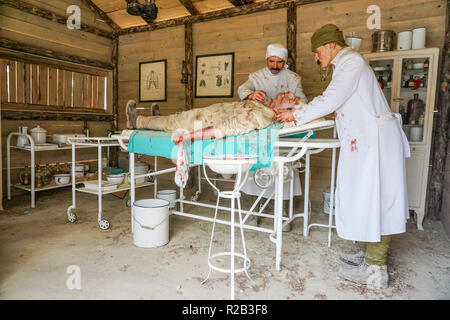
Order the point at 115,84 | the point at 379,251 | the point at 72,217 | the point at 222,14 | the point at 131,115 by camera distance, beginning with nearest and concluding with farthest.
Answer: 1. the point at 379,251
2. the point at 131,115
3. the point at 72,217
4. the point at 222,14
5. the point at 115,84

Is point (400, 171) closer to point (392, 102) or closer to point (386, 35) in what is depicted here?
point (392, 102)

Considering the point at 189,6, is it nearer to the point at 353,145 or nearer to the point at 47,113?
the point at 47,113

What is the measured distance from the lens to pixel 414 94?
10.0 feet

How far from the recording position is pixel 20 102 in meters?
3.95

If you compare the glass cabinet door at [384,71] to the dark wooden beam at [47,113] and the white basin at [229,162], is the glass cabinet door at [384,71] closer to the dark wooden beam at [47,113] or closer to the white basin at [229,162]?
the white basin at [229,162]

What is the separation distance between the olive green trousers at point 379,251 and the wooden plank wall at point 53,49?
13.1ft

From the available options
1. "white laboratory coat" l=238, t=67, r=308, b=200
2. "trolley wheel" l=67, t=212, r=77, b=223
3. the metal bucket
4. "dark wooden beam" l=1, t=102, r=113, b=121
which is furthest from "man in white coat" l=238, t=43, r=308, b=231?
"dark wooden beam" l=1, t=102, r=113, b=121

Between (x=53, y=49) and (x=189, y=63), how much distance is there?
181 centimetres

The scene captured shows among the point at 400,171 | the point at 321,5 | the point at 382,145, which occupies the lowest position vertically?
the point at 400,171

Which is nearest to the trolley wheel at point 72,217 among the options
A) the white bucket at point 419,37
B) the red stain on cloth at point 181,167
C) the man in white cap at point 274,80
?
the red stain on cloth at point 181,167

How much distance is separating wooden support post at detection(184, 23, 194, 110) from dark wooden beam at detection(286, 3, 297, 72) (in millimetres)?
1406

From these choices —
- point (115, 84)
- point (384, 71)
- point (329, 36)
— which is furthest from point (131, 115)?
point (115, 84)
